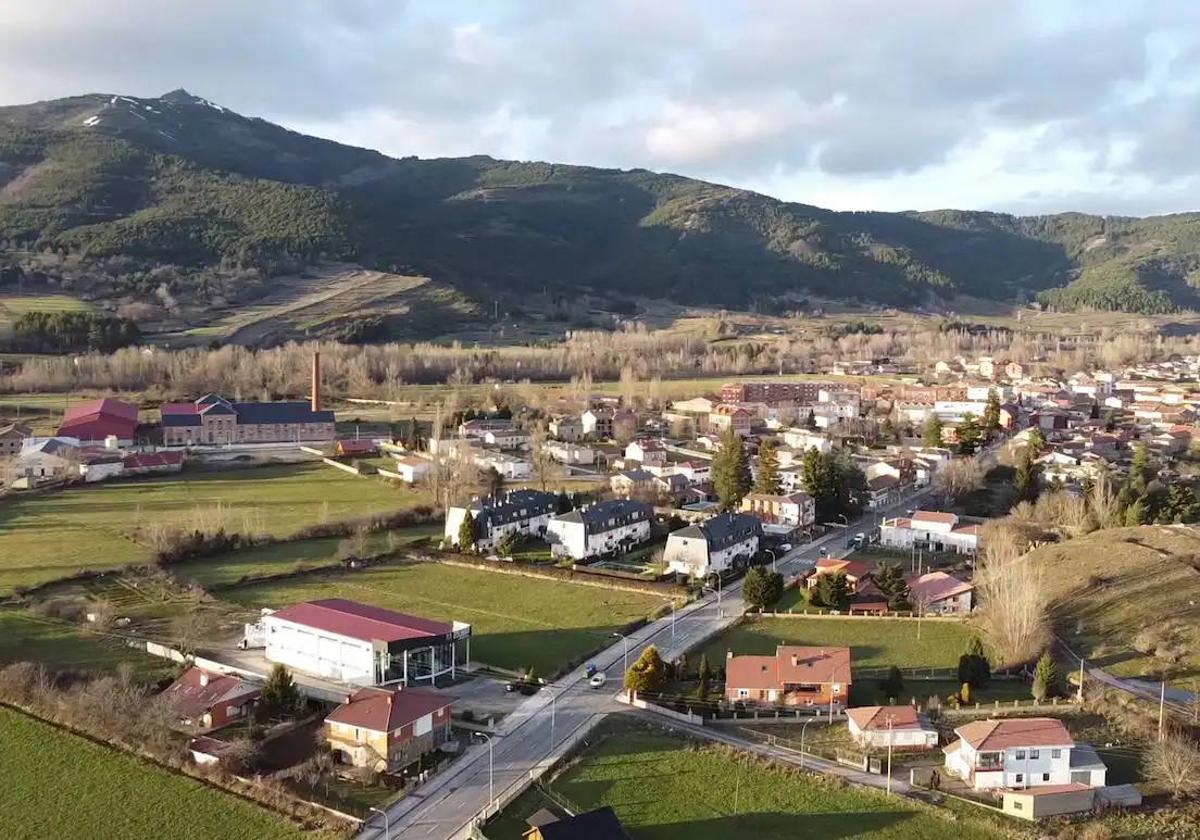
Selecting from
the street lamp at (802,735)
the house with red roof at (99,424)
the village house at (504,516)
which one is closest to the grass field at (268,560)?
the village house at (504,516)

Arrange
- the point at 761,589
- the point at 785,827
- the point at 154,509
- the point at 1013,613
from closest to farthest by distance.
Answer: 1. the point at 785,827
2. the point at 1013,613
3. the point at 761,589
4. the point at 154,509

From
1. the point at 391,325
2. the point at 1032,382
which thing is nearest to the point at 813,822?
the point at 1032,382

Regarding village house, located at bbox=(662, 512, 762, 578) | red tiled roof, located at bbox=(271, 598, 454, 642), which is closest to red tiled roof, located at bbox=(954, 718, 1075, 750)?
red tiled roof, located at bbox=(271, 598, 454, 642)

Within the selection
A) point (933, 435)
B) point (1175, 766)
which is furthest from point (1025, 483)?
point (1175, 766)

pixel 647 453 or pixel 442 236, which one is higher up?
pixel 442 236

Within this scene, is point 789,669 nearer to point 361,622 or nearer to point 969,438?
point 361,622

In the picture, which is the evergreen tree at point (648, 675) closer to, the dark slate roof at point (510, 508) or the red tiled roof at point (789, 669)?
the red tiled roof at point (789, 669)

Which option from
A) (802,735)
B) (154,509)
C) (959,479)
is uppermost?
(959,479)

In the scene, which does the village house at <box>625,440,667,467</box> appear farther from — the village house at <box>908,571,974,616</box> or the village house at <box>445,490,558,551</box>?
the village house at <box>908,571,974,616</box>
